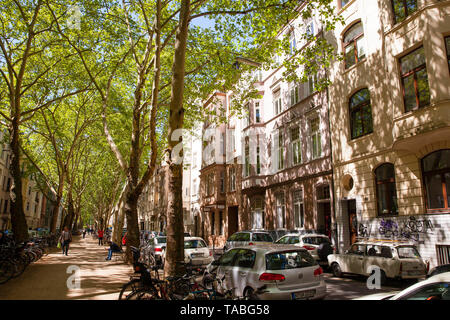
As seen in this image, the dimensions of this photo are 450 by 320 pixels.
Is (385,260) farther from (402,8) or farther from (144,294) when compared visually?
(402,8)

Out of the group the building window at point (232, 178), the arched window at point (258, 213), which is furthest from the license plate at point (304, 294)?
the building window at point (232, 178)

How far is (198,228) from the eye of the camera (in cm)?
3759

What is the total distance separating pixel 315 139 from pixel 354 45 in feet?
19.3

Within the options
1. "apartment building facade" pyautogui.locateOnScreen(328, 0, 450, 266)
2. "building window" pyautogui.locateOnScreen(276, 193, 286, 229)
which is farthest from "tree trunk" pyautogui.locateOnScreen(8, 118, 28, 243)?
"apartment building facade" pyautogui.locateOnScreen(328, 0, 450, 266)

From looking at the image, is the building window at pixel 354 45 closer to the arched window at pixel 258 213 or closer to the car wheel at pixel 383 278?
the car wheel at pixel 383 278

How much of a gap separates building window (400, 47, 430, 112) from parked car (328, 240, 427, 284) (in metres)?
5.97

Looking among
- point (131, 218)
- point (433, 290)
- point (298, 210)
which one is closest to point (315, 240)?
point (298, 210)

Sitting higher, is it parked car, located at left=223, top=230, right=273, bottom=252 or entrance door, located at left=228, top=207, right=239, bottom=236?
entrance door, located at left=228, top=207, right=239, bottom=236

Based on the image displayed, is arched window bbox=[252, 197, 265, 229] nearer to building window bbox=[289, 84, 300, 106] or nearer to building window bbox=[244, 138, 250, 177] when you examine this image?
building window bbox=[244, 138, 250, 177]

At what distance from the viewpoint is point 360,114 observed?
16922 millimetres

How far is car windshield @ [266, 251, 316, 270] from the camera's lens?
7.11 m
